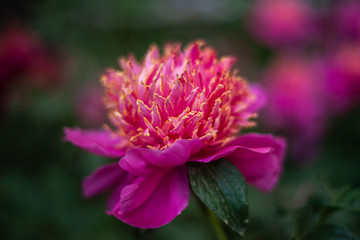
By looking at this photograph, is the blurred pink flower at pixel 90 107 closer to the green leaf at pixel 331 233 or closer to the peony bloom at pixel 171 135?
the peony bloom at pixel 171 135

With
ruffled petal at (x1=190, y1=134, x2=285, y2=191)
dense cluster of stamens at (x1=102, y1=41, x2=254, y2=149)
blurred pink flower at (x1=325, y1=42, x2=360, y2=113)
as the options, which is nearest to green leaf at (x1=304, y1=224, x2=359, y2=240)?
ruffled petal at (x1=190, y1=134, x2=285, y2=191)

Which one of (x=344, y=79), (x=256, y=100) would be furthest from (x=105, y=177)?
(x=344, y=79)

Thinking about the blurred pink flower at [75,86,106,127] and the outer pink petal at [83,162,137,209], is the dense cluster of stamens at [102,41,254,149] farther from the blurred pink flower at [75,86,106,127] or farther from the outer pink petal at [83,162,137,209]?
the blurred pink flower at [75,86,106,127]

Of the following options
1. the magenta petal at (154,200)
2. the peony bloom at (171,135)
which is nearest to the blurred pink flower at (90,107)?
the peony bloom at (171,135)

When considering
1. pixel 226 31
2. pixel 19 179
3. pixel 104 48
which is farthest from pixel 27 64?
pixel 226 31

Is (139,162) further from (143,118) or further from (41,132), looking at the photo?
(41,132)

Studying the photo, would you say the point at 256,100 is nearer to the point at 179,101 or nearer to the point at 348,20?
the point at 179,101
